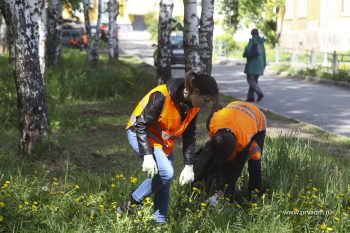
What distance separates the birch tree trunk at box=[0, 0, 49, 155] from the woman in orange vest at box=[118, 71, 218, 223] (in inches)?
120

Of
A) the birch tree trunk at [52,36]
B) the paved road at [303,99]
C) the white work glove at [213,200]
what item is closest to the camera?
the white work glove at [213,200]

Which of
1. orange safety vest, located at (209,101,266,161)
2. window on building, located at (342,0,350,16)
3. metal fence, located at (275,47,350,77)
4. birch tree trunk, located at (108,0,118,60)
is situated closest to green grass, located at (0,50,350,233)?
Result: orange safety vest, located at (209,101,266,161)

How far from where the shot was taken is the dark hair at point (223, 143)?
555 cm

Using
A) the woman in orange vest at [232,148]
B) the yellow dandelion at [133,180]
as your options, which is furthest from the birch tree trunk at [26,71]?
the woman in orange vest at [232,148]

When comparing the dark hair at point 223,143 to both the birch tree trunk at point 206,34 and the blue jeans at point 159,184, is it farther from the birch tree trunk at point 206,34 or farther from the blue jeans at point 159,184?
the birch tree trunk at point 206,34

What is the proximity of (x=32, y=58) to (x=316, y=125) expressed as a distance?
252 inches

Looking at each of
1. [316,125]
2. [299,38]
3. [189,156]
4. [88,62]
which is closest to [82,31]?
[299,38]

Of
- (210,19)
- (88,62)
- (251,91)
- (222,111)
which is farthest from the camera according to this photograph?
(88,62)

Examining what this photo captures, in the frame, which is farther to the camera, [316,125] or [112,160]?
[316,125]

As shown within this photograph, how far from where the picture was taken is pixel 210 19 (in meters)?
14.4

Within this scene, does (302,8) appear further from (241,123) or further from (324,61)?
(241,123)

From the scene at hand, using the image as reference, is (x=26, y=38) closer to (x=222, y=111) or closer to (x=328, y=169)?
(x=222, y=111)

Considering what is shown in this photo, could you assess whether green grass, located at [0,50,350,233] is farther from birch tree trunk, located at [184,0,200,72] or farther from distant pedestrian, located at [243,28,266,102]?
distant pedestrian, located at [243,28,266,102]

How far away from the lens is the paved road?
1321 centimetres
